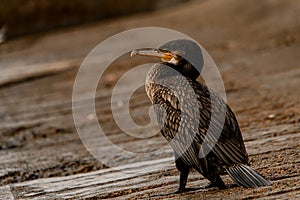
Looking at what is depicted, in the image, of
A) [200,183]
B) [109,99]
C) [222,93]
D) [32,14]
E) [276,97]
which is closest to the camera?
[200,183]

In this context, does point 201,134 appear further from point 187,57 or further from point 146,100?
point 146,100

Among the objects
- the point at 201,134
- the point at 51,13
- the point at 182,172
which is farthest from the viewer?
the point at 51,13

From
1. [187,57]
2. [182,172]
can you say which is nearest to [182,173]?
[182,172]

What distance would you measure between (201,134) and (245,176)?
0.31 m

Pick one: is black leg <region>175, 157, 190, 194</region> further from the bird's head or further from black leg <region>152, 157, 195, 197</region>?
the bird's head

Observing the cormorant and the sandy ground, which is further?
the sandy ground

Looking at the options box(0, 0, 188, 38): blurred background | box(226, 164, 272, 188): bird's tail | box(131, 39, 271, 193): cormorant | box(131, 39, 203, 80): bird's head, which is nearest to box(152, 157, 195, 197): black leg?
box(131, 39, 271, 193): cormorant

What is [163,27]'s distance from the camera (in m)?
10.5

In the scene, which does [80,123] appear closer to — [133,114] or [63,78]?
[133,114]

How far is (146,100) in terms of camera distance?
664cm

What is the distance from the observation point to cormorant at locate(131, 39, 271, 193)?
369cm

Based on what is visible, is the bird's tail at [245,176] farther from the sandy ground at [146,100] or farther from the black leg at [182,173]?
the black leg at [182,173]

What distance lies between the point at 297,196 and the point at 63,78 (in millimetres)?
4921

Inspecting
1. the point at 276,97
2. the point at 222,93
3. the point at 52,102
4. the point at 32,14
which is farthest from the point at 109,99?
the point at 32,14
